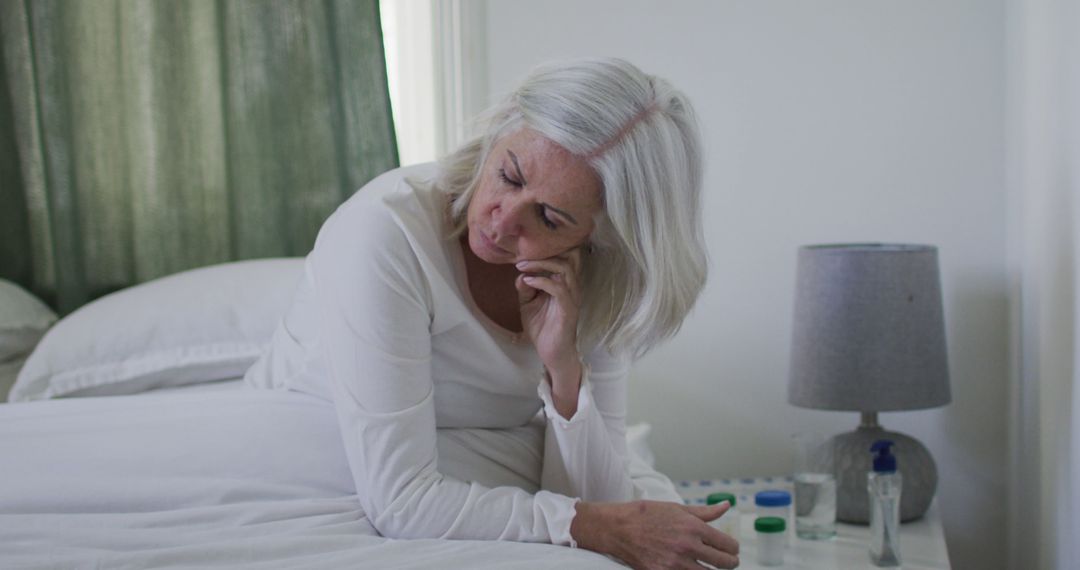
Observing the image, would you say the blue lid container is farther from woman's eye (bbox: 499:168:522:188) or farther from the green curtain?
the green curtain

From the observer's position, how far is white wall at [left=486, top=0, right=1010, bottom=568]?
2242 millimetres

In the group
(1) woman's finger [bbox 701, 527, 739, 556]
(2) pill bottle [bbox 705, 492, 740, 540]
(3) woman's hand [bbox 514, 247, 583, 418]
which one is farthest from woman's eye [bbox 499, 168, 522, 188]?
(2) pill bottle [bbox 705, 492, 740, 540]

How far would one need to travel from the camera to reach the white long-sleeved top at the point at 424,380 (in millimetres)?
1266

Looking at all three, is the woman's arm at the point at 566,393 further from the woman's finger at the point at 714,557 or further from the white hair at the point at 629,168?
the woman's finger at the point at 714,557

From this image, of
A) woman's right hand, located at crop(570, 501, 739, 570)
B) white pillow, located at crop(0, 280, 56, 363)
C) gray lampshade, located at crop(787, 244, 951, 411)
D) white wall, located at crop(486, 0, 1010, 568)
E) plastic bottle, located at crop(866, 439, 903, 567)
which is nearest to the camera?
woman's right hand, located at crop(570, 501, 739, 570)

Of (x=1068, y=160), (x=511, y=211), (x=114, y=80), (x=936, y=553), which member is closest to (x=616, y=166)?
(x=511, y=211)

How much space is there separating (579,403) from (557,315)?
114 mm

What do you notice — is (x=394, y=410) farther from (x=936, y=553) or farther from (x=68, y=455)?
(x=936, y=553)

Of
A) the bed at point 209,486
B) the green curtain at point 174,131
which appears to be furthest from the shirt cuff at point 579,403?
the green curtain at point 174,131

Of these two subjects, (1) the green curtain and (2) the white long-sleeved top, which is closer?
(2) the white long-sleeved top

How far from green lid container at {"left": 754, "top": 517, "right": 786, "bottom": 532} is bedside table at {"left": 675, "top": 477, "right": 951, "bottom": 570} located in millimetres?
57

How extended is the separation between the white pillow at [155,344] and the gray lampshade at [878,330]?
0.96m

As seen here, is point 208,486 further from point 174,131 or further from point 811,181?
point 811,181

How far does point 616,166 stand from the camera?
1271 millimetres
